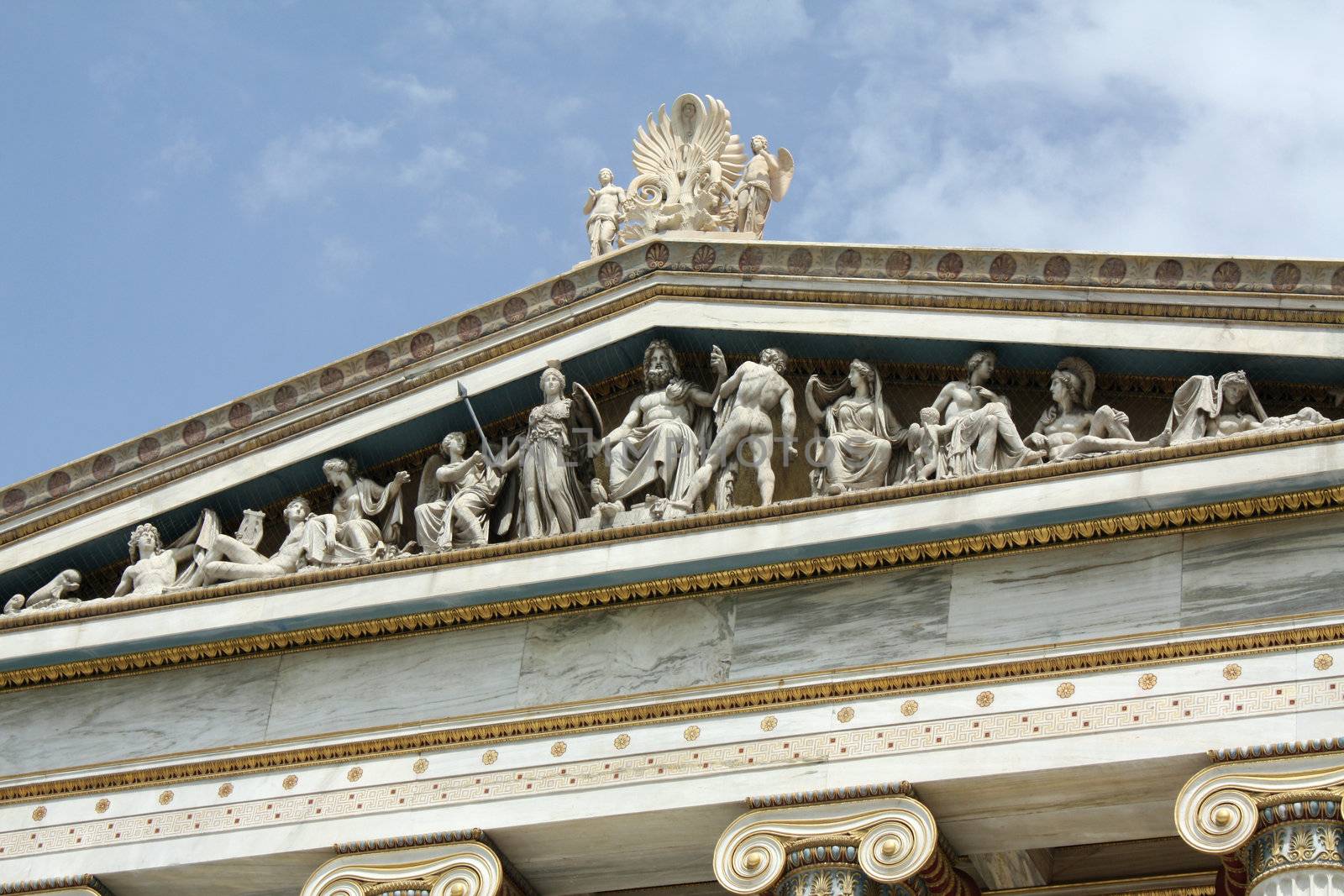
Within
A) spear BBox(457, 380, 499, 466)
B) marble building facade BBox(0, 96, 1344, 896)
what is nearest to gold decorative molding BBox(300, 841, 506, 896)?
marble building facade BBox(0, 96, 1344, 896)

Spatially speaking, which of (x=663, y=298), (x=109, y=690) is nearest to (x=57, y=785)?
(x=109, y=690)

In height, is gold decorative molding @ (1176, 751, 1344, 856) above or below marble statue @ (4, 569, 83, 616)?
below

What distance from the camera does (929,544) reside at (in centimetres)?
1869

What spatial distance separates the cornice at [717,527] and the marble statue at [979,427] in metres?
0.26

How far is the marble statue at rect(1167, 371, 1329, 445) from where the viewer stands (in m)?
18.4

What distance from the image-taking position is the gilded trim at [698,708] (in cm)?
1752

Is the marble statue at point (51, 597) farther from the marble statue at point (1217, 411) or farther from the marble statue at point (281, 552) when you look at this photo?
the marble statue at point (1217, 411)

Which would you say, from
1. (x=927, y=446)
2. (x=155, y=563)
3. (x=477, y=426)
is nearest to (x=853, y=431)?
(x=927, y=446)

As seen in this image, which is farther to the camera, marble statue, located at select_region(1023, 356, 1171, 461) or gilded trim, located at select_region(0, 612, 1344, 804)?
marble statue, located at select_region(1023, 356, 1171, 461)

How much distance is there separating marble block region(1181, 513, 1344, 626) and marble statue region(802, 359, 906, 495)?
233 centimetres

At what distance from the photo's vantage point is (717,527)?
1919 centimetres

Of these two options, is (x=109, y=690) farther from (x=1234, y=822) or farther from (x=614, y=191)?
(x=1234, y=822)

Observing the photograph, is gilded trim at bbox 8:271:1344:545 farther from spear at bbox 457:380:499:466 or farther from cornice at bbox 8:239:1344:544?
spear at bbox 457:380:499:466

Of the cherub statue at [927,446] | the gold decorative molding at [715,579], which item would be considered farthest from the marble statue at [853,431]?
the gold decorative molding at [715,579]
